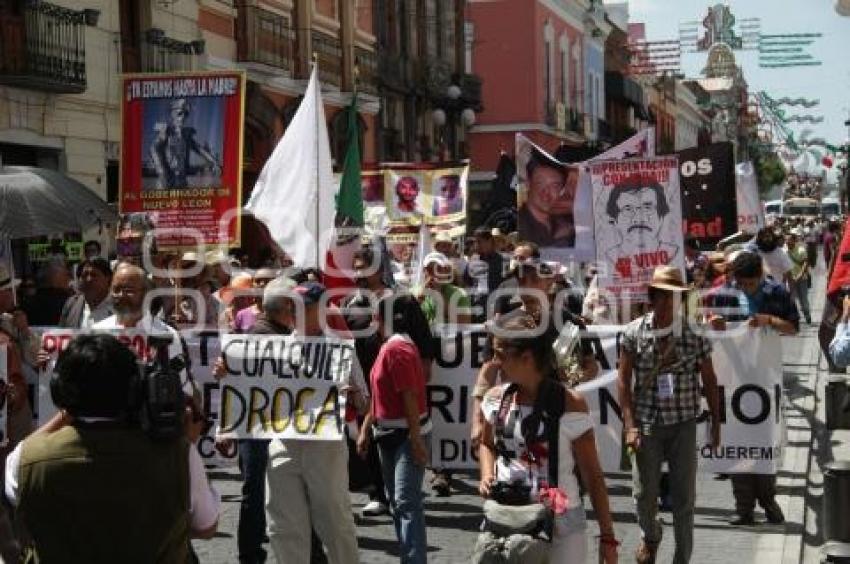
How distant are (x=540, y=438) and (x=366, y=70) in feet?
87.0

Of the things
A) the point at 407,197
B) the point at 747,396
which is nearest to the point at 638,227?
the point at 747,396

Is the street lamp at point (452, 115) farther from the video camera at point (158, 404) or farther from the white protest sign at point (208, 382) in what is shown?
the video camera at point (158, 404)

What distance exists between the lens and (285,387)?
7.02 meters

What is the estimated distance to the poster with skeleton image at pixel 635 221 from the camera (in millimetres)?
9828

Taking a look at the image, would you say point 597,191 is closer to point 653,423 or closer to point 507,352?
point 653,423

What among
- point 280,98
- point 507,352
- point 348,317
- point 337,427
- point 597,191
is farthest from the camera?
point 280,98

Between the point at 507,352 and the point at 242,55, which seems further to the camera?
the point at 242,55

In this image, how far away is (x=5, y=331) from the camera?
7430 mm

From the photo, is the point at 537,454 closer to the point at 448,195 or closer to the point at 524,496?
the point at 524,496

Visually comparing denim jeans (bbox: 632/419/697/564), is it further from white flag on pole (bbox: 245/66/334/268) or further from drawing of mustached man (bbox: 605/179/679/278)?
white flag on pole (bbox: 245/66/334/268)

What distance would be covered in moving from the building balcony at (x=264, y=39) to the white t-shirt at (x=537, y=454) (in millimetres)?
20176

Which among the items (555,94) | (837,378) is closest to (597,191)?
(837,378)

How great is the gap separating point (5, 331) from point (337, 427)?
78.6 inches

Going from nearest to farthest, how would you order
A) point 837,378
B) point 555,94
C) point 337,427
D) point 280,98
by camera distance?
point 337,427 → point 837,378 → point 280,98 → point 555,94
